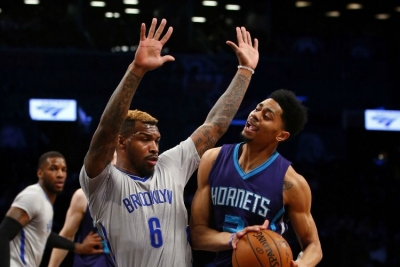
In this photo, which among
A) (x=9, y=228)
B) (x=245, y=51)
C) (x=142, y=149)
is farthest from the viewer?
(x=9, y=228)

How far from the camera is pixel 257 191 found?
4.25 meters

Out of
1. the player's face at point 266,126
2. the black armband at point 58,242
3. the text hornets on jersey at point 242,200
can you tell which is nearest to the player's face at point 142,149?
the text hornets on jersey at point 242,200

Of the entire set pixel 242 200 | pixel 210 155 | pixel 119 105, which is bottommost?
pixel 242 200

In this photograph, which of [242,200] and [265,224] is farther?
[242,200]

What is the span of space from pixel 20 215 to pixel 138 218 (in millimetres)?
2641

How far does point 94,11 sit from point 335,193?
7.19m

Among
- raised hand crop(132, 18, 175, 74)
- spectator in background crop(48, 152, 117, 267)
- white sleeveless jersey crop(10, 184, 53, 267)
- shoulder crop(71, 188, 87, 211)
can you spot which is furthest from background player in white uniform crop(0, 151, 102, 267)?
raised hand crop(132, 18, 175, 74)

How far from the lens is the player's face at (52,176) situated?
6945 millimetres

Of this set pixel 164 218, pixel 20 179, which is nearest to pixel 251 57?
pixel 164 218

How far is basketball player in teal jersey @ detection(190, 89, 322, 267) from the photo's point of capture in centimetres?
422

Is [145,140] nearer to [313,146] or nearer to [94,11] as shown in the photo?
[313,146]

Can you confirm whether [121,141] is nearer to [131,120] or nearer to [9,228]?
[131,120]

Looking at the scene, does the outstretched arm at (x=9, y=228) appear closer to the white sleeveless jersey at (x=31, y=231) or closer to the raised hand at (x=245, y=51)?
the white sleeveless jersey at (x=31, y=231)

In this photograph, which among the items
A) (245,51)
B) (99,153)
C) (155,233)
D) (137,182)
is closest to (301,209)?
(155,233)
